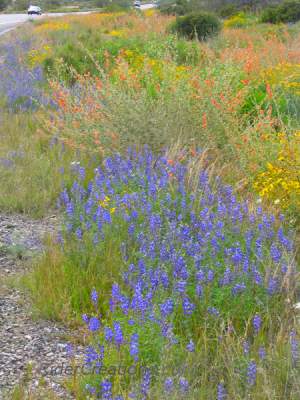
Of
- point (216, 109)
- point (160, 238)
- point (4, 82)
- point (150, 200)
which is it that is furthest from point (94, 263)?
point (4, 82)

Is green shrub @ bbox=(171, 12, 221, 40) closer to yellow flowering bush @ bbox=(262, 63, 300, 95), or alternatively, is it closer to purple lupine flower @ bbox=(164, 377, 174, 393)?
yellow flowering bush @ bbox=(262, 63, 300, 95)

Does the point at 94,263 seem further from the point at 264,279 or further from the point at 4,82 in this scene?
the point at 4,82

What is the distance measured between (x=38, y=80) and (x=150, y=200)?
5.79m

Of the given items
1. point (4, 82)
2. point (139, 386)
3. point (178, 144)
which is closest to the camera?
point (139, 386)

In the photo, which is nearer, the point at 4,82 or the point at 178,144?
the point at 178,144

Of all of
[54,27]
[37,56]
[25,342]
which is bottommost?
[54,27]

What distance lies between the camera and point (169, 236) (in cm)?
346

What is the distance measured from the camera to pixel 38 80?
9242mm

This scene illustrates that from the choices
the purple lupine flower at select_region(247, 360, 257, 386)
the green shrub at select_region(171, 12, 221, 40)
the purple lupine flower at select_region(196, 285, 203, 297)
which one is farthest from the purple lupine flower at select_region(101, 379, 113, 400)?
the green shrub at select_region(171, 12, 221, 40)

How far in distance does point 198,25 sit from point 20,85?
9587mm

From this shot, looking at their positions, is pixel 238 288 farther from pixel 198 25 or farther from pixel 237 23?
pixel 237 23

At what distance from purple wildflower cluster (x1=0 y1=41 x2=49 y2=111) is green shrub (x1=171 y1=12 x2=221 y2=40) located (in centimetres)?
652

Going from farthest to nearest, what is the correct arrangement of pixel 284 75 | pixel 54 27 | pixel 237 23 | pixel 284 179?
1. pixel 237 23
2. pixel 54 27
3. pixel 284 75
4. pixel 284 179

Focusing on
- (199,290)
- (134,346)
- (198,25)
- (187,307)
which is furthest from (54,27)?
(134,346)
